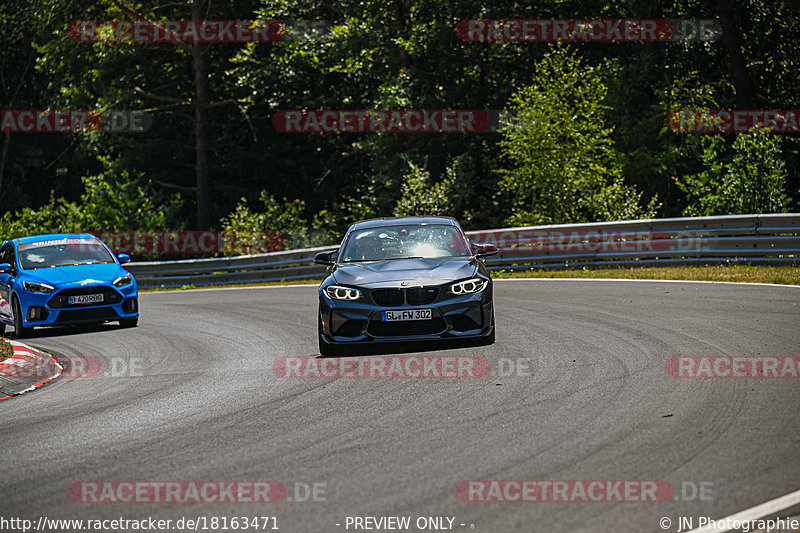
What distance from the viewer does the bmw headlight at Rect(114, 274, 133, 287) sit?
16239 mm

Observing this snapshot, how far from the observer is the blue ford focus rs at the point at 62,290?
627 inches

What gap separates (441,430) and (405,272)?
172 inches

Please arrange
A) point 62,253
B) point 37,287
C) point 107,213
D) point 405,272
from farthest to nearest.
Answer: point 107,213, point 62,253, point 37,287, point 405,272

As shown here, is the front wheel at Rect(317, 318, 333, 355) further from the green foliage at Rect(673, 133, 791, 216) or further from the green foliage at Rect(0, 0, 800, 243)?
the green foliage at Rect(0, 0, 800, 243)

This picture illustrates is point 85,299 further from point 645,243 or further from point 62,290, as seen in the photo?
point 645,243

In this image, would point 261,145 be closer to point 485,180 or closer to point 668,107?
point 485,180

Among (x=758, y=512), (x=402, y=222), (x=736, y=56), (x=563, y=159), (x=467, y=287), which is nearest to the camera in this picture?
(x=758, y=512)

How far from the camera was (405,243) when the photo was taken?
40.8 ft

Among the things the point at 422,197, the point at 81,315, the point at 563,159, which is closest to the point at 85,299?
the point at 81,315

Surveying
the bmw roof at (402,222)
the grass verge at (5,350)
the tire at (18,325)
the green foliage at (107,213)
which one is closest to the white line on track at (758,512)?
the bmw roof at (402,222)

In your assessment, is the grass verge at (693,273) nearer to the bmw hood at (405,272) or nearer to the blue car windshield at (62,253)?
the bmw hood at (405,272)

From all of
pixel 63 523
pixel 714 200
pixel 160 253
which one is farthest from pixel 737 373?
pixel 160 253

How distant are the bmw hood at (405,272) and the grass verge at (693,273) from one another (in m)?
7.52

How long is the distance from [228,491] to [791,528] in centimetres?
295
